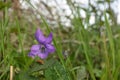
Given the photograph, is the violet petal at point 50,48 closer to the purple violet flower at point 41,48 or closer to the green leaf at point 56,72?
the purple violet flower at point 41,48

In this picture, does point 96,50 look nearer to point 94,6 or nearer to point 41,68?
point 94,6

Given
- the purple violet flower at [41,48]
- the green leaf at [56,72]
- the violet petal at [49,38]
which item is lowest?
the green leaf at [56,72]

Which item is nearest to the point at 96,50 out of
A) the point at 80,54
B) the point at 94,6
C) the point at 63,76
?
the point at 80,54

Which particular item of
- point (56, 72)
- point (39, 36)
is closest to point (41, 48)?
point (39, 36)

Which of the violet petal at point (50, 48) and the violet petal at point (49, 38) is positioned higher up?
the violet petal at point (49, 38)

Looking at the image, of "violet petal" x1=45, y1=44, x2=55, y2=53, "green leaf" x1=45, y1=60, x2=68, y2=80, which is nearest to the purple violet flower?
"violet petal" x1=45, y1=44, x2=55, y2=53

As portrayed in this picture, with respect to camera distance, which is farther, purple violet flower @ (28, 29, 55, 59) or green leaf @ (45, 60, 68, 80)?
purple violet flower @ (28, 29, 55, 59)

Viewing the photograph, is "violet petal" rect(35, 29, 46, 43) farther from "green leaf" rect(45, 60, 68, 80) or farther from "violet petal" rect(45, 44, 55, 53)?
"green leaf" rect(45, 60, 68, 80)

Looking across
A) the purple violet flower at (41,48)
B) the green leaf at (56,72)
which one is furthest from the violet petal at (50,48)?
the green leaf at (56,72)

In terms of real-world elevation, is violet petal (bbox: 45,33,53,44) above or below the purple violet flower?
above

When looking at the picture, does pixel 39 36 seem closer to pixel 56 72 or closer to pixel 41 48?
pixel 41 48

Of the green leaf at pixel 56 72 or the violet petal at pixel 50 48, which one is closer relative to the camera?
the green leaf at pixel 56 72
